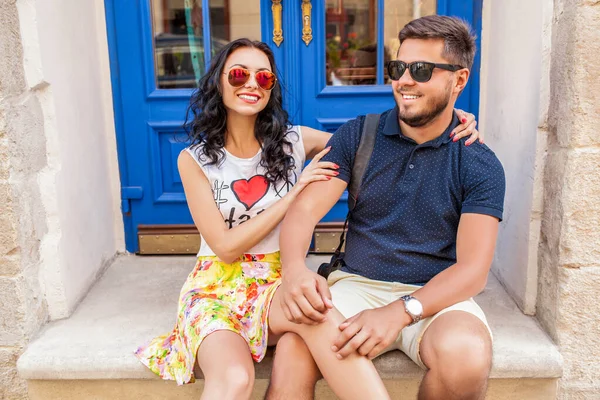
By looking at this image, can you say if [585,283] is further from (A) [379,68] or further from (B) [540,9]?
(A) [379,68]

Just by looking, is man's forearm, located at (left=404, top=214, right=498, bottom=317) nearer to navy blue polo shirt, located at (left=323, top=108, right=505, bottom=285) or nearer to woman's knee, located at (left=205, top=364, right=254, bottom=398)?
navy blue polo shirt, located at (left=323, top=108, right=505, bottom=285)

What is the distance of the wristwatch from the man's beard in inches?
24.9

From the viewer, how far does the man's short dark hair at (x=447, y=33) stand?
1985 millimetres

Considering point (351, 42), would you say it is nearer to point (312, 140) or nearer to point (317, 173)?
point (312, 140)

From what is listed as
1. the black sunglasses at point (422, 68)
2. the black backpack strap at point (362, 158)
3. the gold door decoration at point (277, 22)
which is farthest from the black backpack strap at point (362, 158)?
the gold door decoration at point (277, 22)

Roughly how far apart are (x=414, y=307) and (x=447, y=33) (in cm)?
95

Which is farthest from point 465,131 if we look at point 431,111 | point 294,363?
point 294,363

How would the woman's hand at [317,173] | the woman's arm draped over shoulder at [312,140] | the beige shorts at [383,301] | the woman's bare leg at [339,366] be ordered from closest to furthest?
the woman's bare leg at [339,366] < the beige shorts at [383,301] < the woman's hand at [317,173] < the woman's arm draped over shoulder at [312,140]

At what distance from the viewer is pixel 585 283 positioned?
2207 millimetres

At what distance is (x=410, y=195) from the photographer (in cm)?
209

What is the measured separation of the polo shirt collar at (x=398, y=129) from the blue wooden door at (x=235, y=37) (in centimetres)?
94

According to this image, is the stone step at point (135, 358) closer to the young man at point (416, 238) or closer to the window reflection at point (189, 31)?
the young man at point (416, 238)

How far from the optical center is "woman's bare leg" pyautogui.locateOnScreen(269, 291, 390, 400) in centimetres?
179

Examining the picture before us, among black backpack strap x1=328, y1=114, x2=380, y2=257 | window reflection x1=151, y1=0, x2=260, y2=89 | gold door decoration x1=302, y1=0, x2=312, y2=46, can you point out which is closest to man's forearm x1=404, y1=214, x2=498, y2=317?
black backpack strap x1=328, y1=114, x2=380, y2=257
